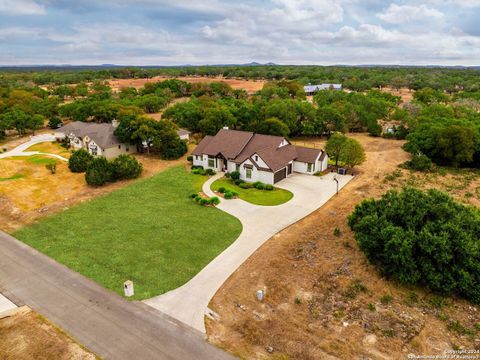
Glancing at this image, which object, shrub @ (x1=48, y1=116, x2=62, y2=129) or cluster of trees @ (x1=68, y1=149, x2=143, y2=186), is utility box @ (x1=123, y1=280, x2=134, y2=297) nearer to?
cluster of trees @ (x1=68, y1=149, x2=143, y2=186)

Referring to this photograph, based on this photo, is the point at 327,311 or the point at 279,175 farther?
the point at 279,175

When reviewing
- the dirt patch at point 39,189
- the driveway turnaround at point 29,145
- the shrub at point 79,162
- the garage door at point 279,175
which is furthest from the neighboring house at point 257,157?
the driveway turnaround at point 29,145

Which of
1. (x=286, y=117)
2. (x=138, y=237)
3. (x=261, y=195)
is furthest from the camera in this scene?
(x=286, y=117)

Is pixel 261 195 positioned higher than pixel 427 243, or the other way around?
pixel 427 243

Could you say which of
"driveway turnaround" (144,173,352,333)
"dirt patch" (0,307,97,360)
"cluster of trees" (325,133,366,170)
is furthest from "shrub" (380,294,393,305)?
"cluster of trees" (325,133,366,170)

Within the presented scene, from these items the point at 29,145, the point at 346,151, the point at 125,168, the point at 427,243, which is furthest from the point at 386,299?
the point at 29,145

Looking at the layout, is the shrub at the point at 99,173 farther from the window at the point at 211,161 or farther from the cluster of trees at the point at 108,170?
the window at the point at 211,161

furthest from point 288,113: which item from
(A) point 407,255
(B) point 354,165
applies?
(A) point 407,255

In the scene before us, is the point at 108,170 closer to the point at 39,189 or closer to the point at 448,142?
the point at 39,189
